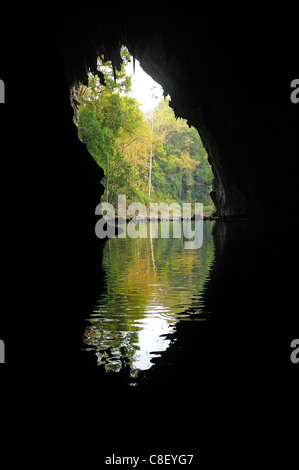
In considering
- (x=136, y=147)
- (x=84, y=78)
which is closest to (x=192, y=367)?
(x=84, y=78)

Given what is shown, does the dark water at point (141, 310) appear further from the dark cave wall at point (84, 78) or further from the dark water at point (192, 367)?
the dark cave wall at point (84, 78)

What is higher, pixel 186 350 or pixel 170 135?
pixel 170 135

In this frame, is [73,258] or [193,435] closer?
[193,435]

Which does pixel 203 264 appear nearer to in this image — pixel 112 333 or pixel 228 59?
pixel 112 333

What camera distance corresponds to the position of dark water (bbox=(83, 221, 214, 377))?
8.85ft

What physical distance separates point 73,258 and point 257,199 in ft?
46.2

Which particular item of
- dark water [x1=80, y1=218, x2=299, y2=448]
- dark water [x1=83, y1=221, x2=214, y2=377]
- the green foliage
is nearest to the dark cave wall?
dark water [x1=83, y1=221, x2=214, y2=377]

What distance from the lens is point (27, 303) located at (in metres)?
4.08

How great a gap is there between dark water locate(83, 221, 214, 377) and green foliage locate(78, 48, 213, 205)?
2237 cm

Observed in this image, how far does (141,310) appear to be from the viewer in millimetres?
3811

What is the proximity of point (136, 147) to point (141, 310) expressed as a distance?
50.3 metres

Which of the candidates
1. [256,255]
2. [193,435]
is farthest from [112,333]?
[256,255]

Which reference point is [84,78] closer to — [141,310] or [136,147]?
[141,310]

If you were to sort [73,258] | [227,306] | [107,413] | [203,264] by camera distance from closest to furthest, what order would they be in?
1. [107,413]
2. [227,306]
3. [203,264]
4. [73,258]
